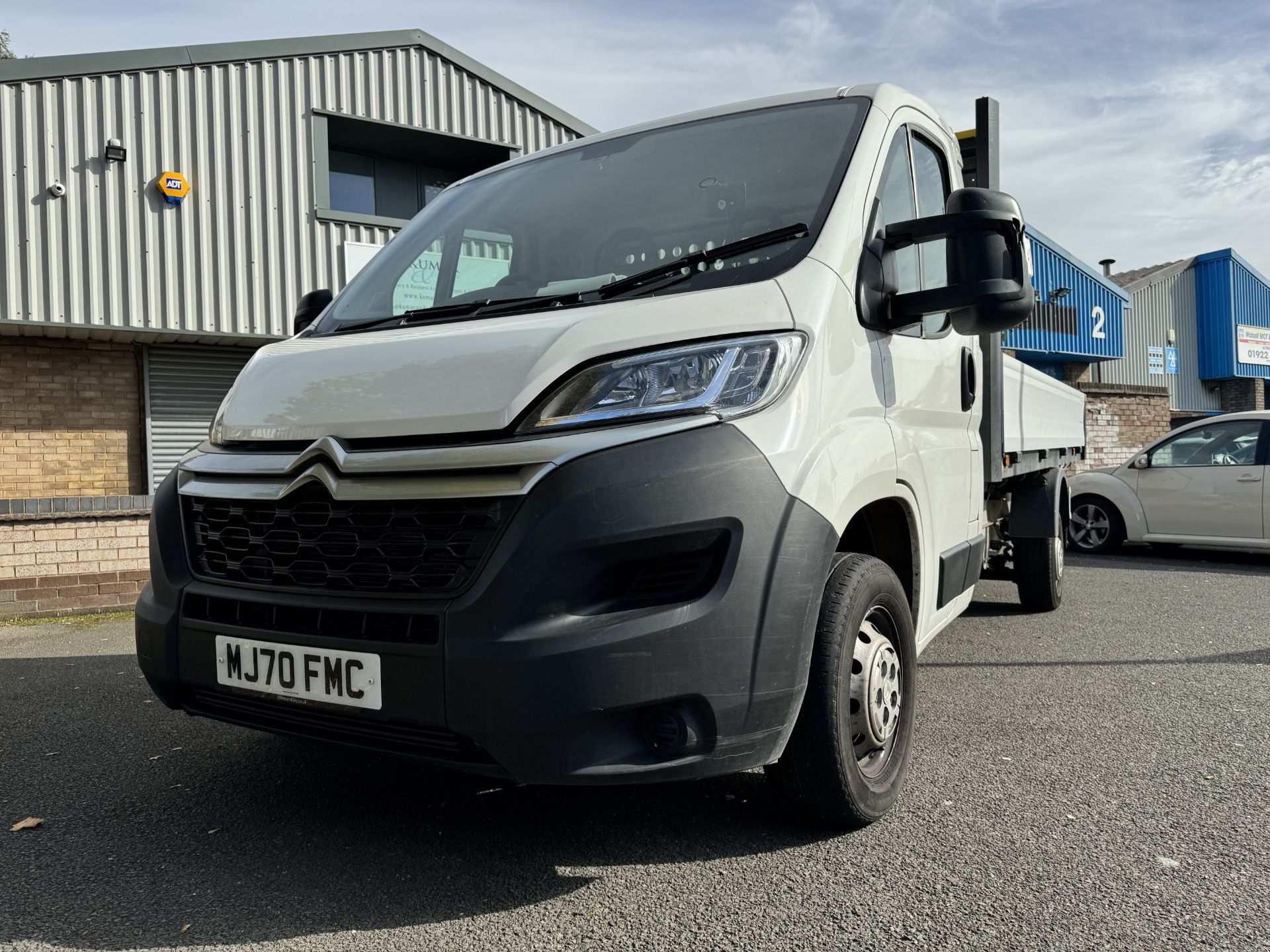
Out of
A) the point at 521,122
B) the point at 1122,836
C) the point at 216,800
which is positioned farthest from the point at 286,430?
the point at 521,122

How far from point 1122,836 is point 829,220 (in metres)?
1.89

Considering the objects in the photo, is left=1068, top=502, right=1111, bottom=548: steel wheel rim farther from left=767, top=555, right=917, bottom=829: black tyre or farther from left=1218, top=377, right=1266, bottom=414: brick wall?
left=1218, top=377, right=1266, bottom=414: brick wall

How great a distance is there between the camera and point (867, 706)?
268cm

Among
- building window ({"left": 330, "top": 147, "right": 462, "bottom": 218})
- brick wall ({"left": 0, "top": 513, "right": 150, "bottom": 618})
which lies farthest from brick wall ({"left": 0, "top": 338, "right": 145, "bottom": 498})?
building window ({"left": 330, "top": 147, "right": 462, "bottom": 218})

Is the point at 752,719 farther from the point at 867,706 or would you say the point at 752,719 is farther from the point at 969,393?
the point at 969,393

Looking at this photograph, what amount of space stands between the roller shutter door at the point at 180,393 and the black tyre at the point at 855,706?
26.7 ft

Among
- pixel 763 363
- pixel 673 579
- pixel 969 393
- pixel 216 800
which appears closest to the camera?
pixel 673 579

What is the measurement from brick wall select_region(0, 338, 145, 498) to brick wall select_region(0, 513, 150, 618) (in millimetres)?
1855

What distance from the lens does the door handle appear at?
3678 mm

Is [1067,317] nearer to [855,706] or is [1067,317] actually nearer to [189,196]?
[189,196]

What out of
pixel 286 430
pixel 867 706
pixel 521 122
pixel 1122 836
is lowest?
pixel 1122 836

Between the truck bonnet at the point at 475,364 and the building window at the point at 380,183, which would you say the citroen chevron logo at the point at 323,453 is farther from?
the building window at the point at 380,183

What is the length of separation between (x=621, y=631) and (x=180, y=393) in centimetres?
893

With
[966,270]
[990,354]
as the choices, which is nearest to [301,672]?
[966,270]
